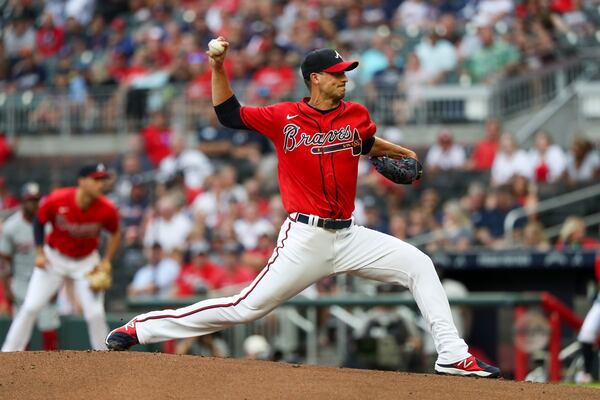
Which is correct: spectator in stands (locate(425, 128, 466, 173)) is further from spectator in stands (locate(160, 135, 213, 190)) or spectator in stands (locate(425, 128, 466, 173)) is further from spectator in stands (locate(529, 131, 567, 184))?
spectator in stands (locate(160, 135, 213, 190))

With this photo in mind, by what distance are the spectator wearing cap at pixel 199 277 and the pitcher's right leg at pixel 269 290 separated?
6.26 m

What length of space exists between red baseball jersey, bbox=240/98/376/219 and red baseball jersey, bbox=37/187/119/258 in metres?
3.85

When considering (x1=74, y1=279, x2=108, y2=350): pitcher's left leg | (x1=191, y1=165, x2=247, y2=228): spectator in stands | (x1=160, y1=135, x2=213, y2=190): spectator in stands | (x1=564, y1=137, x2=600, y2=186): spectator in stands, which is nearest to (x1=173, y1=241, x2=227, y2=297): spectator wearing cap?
(x1=191, y1=165, x2=247, y2=228): spectator in stands

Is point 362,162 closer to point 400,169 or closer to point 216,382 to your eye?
point 400,169

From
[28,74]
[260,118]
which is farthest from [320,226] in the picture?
[28,74]

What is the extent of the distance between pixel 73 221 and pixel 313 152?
161 inches

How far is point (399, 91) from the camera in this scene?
55.4ft

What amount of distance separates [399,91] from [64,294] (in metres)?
5.59

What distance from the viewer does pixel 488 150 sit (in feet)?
50.4

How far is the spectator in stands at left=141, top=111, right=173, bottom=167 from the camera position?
698 inches

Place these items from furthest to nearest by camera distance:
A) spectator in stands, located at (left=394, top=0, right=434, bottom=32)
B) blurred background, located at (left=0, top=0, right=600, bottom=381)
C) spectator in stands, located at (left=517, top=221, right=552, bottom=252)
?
spectator in stands, located at (left=394, top=0, right=434, bottom=32), spectator in stands, located at (left=517, top=221, right=552, bottom=252), blurred background, located at (left=0, top=0, right=600, bottom=381)

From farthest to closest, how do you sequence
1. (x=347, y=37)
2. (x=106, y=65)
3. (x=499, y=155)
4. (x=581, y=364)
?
(x=106, y=65), (x=347, y=37), (x=499, y=155), (x=581, y=364)

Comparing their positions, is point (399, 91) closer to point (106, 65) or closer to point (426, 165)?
point (426, 165)

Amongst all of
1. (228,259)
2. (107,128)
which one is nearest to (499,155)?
(228,259)
